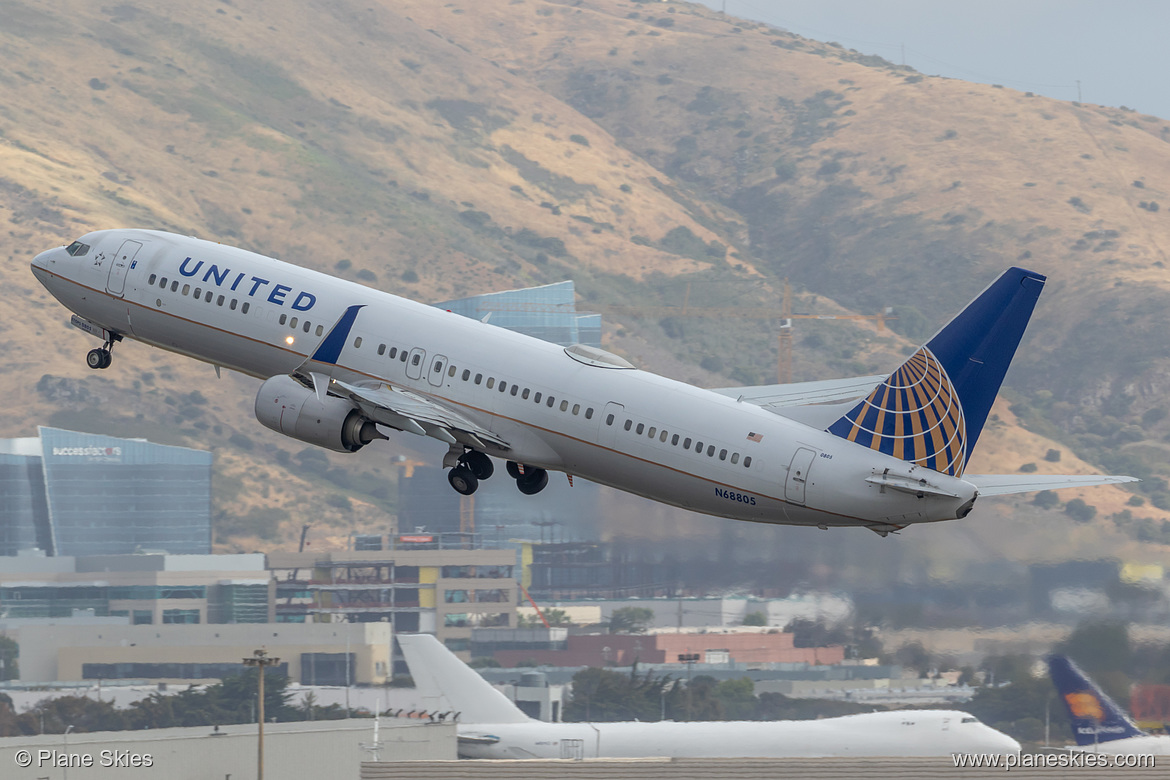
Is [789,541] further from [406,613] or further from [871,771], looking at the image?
[406,613]

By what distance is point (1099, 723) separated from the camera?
2447 inches

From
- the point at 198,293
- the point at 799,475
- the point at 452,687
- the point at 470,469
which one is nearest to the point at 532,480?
the point at 470,469

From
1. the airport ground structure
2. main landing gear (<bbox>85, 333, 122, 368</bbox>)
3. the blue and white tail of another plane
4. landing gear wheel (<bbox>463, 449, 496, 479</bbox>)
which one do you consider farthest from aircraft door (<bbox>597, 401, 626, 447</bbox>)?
the blue and white tail of another plane

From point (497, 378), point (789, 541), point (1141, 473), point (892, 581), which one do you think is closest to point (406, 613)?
point (789, 541)

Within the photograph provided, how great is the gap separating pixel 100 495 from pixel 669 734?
404ft

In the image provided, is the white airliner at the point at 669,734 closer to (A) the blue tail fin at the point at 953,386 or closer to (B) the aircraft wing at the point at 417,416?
(B) the aircraft wing at the point at 417,416

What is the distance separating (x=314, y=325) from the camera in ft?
154

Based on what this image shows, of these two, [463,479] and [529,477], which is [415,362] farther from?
[529,477]

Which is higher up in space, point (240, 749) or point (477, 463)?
point (477, 463)

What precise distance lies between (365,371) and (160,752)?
22.6 meters

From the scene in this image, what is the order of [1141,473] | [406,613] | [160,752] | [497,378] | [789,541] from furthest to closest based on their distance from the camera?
[1141,473]
[406,613]
[789,541]
[160,752]
[497,378]

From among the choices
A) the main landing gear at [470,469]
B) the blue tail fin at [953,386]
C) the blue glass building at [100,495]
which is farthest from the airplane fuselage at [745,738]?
the blue glass building at [100,495]

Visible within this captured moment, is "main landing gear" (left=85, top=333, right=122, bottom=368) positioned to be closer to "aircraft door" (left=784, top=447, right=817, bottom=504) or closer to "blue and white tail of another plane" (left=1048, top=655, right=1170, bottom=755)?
"aircraft door" (left=784, top=447, right=817, bottom=504)

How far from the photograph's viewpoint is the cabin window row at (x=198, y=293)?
4784cm
